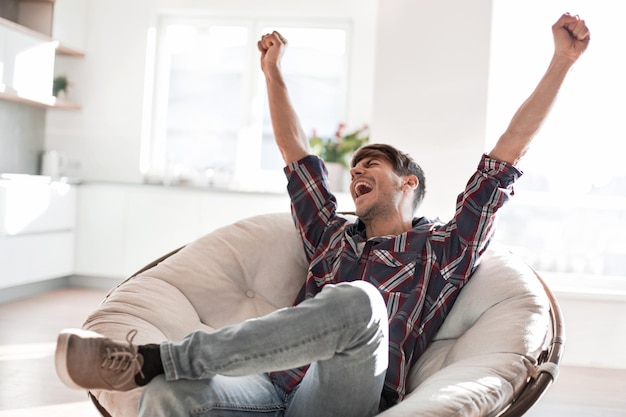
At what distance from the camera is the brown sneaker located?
157cm

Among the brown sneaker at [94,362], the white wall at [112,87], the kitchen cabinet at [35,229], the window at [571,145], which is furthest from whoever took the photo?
the white wall at [112,87]

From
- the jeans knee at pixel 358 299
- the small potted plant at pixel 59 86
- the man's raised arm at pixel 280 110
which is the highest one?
the small potted plant at pixel 59 86

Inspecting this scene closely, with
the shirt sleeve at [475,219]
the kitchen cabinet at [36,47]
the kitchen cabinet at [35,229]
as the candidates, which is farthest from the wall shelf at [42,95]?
the shirt sleeve at [475,219]

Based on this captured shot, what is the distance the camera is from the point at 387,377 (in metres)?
2.02

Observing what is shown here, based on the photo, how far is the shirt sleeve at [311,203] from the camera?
242cm

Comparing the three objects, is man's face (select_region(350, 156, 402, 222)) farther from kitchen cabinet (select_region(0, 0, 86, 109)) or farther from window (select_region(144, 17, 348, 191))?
window (select_region(144, 17, 348, 191))

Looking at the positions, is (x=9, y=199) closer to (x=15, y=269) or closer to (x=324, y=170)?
(x=15, y=269)

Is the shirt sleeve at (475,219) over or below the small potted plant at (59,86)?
below

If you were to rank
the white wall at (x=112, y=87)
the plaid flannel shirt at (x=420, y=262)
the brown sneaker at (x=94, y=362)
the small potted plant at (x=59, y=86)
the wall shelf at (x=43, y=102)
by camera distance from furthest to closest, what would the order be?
the white wall at (x=112, y=87) → the small potted plant at (x=59, y=86) → the wall shelf at (x=43, y=102) → the plaid flannel shirt at (x=420, y=262) → the brown sneaker at (x=94, y=362)

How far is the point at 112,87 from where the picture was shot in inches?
256

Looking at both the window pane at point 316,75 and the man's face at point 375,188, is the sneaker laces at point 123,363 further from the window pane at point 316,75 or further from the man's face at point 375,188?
the window pane at point 316,75

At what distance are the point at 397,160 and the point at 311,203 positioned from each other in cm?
31

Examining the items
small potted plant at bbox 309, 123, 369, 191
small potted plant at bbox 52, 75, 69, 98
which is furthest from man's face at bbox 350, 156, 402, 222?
small potted plant at bbox 52, 75, 69, 98

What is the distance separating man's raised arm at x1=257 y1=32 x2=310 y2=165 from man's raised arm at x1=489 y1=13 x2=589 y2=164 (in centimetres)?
66
